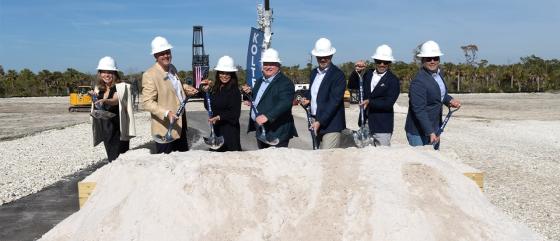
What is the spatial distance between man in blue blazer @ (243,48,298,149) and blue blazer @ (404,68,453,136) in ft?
3.54

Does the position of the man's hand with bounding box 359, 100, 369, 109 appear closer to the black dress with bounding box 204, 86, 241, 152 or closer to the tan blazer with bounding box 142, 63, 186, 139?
the black dress with bounding box 204, 86, 241, 152

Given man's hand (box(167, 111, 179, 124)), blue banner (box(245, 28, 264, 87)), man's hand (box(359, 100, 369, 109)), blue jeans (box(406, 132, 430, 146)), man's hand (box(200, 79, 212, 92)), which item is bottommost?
blue jeans (box(406, 132, 430, 146))

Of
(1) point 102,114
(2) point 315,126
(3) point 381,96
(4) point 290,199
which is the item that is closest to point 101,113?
(1) point 102,114

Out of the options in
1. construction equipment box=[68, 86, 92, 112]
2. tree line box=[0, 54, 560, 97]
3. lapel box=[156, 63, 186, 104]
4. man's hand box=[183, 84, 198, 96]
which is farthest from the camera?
tree line box=[0, 54, 560, 97]

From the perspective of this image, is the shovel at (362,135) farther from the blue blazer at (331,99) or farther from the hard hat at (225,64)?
the hard hat at (225,64)

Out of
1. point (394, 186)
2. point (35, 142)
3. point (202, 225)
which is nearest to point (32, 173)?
point (35, 142)

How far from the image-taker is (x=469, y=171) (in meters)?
4.36

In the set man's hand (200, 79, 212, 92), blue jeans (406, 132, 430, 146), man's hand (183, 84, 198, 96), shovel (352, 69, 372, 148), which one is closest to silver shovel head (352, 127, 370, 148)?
shovel (352, 69, 372, 148)

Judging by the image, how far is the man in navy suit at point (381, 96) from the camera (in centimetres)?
519

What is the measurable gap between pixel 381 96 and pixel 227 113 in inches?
55.2

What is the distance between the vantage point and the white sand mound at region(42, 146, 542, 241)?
3.63 m

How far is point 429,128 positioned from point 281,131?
4.29ft

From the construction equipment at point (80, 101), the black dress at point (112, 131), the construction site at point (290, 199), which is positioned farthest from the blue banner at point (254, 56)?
the construction equipment at point (80, 101)

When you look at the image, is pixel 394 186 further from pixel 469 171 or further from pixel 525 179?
pixel 525 179
